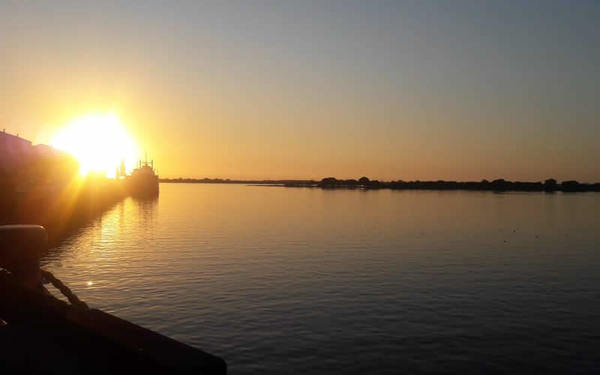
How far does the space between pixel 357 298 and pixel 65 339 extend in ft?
62.4

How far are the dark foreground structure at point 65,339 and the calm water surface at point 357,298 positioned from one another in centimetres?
765

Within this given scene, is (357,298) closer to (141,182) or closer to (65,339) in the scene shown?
(65,339)

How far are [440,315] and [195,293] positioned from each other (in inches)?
469

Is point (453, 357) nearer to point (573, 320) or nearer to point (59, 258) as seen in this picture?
point (573, 320)

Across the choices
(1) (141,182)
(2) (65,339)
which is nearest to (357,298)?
(2) (65,339)

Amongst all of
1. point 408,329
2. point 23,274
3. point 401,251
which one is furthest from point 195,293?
point 401,251

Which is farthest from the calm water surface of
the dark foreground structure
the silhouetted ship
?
the silhouetted ship

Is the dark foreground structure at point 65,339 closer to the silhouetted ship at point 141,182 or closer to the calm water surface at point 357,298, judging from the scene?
the calm water surface at point 357,298

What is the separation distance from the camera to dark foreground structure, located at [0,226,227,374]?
15.2ft

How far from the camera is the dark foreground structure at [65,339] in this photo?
4621 mm

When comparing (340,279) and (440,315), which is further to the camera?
(340,279)

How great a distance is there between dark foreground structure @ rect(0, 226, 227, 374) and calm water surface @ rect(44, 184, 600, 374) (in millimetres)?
7650

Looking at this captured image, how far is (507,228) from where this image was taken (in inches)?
2643

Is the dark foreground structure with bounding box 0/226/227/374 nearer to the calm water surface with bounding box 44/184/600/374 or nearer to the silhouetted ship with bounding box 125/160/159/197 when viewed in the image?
the calm water surface with bounding box 44/184/600/374
